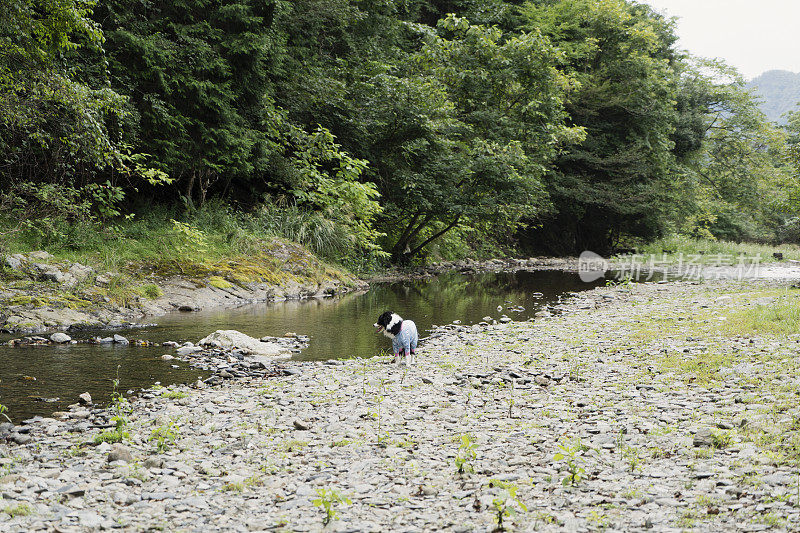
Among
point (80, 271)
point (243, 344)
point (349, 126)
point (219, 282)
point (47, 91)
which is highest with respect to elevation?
point (349, 126)

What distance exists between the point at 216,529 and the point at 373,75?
22.9 meters

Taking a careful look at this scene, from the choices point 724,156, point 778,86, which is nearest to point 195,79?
point 724,156

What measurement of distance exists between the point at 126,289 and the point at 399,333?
7590 millimetres

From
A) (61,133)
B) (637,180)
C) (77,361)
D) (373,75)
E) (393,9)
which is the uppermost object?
(393,9)

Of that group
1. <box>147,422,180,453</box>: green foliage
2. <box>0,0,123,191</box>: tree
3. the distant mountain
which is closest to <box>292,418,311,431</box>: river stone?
<box>147,422,180,453</box>: green foliage

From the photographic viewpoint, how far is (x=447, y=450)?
16.6ft

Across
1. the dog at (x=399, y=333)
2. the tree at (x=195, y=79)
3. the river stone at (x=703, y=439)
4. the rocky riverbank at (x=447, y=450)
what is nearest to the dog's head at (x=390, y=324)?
the dog at (x=399, y=333)

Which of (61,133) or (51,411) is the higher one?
(61,133)

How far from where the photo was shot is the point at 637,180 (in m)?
34.0

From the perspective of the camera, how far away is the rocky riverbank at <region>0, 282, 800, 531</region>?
12.3 feet

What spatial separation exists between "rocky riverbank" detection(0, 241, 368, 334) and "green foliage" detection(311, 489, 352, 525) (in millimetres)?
8624

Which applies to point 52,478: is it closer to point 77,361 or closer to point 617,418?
point 77,361

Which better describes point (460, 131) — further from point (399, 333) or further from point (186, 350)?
point (186, 350)

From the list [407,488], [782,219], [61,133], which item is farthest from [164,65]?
[782,219]
